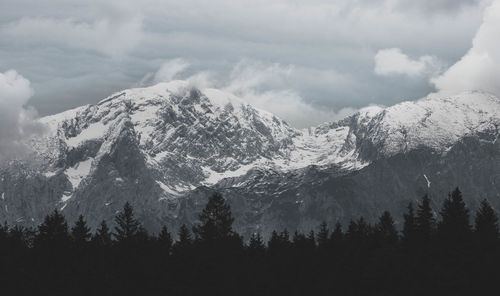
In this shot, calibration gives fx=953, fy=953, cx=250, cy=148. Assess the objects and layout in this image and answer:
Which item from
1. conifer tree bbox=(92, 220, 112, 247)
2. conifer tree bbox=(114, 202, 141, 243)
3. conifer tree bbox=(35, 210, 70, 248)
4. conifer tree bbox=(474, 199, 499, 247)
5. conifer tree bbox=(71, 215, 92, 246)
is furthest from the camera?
→ conifer tree bbox=(92, 220, 112, 247)

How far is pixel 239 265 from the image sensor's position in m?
120

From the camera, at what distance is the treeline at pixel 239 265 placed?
326 feet

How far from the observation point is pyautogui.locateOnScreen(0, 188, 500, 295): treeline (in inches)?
3912

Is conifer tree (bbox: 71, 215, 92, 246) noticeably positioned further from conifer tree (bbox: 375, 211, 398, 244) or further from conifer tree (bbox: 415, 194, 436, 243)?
conifer tree (bbox: 375, 211, 398, 244)

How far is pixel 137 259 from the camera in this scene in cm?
10506

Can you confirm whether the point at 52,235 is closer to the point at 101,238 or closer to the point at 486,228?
the point at 101,238

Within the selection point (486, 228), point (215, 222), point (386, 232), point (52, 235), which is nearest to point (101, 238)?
point (215, 222)

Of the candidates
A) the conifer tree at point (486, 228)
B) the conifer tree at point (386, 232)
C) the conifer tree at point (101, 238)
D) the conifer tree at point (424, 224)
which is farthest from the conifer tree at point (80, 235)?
the conifer tree at point (486, 228)

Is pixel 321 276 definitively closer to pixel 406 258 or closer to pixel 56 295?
pixel 406 258

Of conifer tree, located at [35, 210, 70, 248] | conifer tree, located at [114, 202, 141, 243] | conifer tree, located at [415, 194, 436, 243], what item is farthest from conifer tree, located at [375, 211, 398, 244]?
conifer tree, located at [35, 210, 70, 248]

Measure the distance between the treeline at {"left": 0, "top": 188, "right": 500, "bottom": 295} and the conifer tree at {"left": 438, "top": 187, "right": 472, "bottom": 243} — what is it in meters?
0.12

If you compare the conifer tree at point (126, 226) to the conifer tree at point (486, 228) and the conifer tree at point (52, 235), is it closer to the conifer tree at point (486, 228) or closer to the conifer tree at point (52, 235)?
the conifer tree at point (52, 235)

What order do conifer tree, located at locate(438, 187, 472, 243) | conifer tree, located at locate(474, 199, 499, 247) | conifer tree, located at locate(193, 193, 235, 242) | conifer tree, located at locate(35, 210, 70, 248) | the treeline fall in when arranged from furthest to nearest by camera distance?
conifer tree, located at locate(193, 193, 235, 242)
conifer tree, located at locate(35, 210, 70, 248)
conifer tree, located at locate(438, 187, 472, 243)
conifer tree, located at locate(474, 199, 499, 247)
the treeline

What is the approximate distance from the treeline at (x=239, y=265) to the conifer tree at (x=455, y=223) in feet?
0.40
